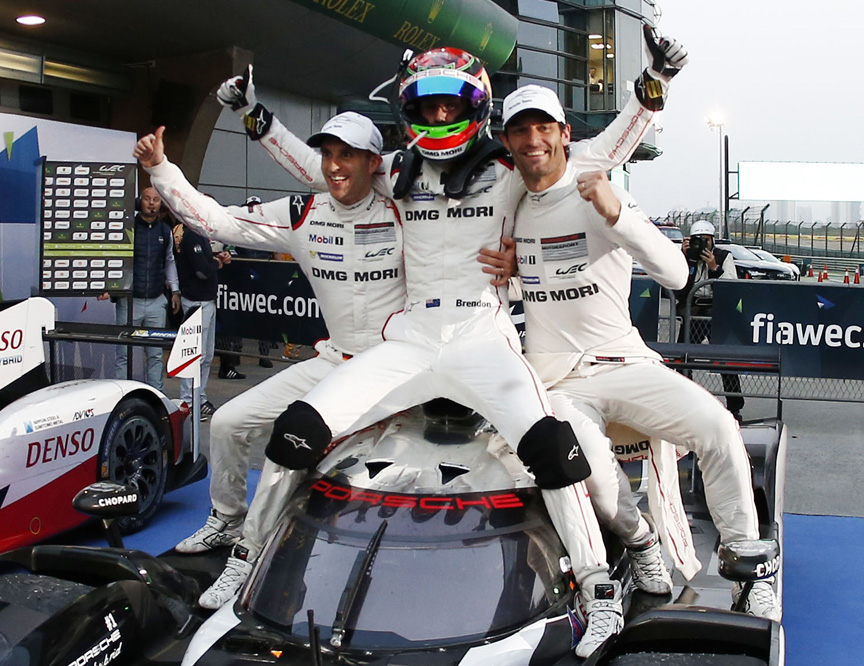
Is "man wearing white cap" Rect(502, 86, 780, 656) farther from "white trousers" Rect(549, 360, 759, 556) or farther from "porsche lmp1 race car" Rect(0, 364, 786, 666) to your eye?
"porsche lmp1 race car" Rect(0, 364, 786, 666)

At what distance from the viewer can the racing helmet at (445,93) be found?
3.88 meters

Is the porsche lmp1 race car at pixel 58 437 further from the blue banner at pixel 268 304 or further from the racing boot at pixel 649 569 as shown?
the blue banner at pixel 268 304

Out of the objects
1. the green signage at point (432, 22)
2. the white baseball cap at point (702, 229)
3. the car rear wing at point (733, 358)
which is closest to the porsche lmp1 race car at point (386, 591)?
the car rear wing at point (733, 358)

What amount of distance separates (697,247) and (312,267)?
605cm

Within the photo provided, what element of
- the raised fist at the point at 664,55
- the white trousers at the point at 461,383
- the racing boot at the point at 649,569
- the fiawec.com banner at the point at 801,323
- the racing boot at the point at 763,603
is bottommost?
the racing boot at the point at 763,603

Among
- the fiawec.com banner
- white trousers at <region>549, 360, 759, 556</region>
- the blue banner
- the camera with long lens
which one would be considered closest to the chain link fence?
the fiawec.com banner

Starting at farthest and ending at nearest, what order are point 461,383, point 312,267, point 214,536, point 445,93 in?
point 214,536 < point 312,267 < point 445,93 < point 461,383

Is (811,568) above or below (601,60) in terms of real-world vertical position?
below

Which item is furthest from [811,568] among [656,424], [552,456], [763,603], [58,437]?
[58,437]

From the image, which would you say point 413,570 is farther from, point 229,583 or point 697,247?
point 697,247

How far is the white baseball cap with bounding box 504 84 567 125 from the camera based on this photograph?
3.81 meters

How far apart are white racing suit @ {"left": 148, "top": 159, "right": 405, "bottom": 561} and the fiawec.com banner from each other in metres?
5.55

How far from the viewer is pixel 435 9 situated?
1448cm

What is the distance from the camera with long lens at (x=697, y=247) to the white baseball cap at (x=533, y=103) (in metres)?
5.96
